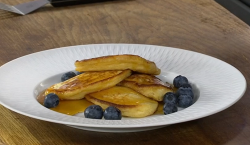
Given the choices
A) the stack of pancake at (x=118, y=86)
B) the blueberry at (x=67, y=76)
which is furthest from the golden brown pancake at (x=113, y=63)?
the blueberry at (x=67, y=76)

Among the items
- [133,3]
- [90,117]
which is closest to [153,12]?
[133,3]

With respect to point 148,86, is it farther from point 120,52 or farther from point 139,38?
point 139,38

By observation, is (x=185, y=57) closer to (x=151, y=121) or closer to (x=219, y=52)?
(x=219, y=52)

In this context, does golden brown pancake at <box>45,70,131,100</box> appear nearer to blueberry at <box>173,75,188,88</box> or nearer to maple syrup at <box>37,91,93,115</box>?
maple syrup at <box>37,91,93,115</box>

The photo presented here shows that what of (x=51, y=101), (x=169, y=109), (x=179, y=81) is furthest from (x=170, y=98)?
(x=51, y=101)

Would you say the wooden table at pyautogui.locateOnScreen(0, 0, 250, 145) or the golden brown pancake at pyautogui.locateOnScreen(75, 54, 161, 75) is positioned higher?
the golden brown pancake at pyautogui.locateOnScreen(75, 54, 161, 75)

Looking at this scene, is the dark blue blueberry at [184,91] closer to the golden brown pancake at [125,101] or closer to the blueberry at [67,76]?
the golden brown pancake at [125,101]

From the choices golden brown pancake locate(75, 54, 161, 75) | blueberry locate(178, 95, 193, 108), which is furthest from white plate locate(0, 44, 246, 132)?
golden brown pancake locate(75, 54, 161, 75)
